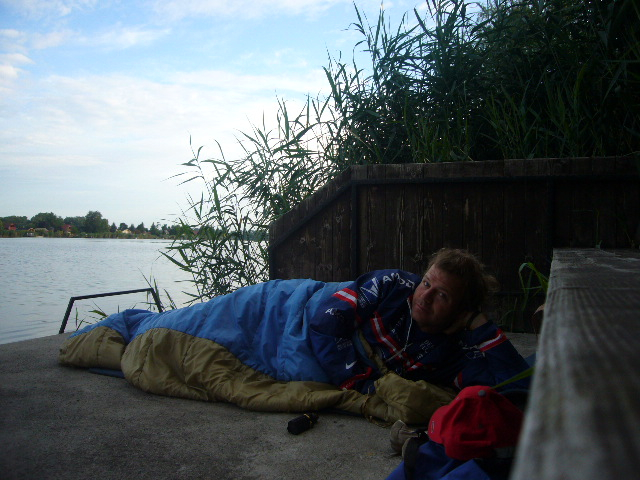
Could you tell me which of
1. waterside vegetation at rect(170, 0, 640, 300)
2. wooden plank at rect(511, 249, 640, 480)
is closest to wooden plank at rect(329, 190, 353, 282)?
waterside vegetation at rect(170, 0, 640, 300)

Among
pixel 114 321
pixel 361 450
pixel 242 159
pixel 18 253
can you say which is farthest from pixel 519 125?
pixel 18 253

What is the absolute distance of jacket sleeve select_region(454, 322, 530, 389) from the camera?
2113mm

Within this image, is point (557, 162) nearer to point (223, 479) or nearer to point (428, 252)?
point (428, 252)

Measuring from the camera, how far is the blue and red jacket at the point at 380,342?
7.70ft

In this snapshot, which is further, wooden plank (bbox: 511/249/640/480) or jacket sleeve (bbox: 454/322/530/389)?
jacket sleeve (bbox: 454/322/530/389)

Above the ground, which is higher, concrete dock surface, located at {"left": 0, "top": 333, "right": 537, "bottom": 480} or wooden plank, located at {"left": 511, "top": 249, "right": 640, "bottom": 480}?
wooden plank, located at {"left": 511, "top": 249, "right": 640, "bottom": 480}

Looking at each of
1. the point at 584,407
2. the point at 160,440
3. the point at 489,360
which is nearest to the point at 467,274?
the point at 489,360

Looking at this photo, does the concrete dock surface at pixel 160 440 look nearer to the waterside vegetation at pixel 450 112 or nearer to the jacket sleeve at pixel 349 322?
the jacket sleeve at pixel 349 322

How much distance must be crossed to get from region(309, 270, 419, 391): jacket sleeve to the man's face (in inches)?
5.8

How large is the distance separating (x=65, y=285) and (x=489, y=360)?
318 inches

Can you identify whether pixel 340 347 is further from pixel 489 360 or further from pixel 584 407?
pixel 584 407

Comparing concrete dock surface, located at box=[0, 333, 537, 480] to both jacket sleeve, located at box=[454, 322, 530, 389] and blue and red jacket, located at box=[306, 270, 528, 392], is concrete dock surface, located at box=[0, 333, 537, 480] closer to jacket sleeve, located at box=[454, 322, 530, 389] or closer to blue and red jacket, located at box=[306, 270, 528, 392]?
blue and red jacket, located at box=[306, 270, 528, 392]

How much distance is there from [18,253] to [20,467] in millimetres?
14013

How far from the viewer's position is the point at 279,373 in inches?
97.7
